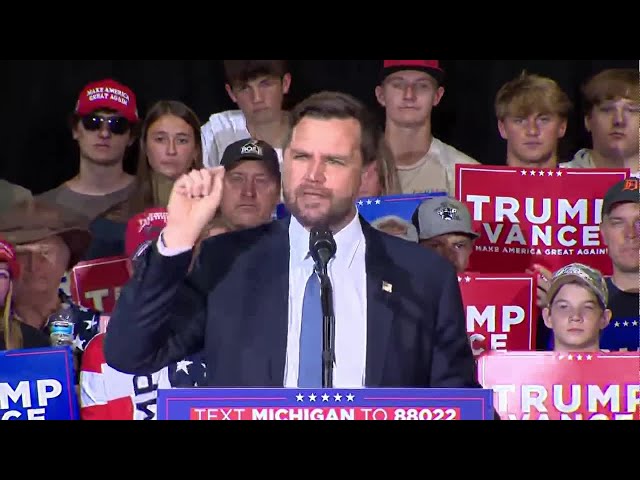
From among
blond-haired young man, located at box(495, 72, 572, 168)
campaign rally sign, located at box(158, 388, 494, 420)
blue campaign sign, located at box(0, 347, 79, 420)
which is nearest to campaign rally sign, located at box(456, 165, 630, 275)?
blond-haired young man, located at box(495, 72, 572, 168)

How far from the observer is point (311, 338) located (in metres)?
4.34

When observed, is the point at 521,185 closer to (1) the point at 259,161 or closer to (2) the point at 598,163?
(2) the point at 598,163

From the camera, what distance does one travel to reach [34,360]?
4773mm

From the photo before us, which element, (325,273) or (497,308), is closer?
(325,273)

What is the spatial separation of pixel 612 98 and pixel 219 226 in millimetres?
1870

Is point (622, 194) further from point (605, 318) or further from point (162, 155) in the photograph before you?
point (162, 155)

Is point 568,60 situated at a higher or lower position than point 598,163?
higher

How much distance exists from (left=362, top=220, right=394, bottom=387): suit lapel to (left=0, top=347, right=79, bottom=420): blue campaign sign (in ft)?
3.62

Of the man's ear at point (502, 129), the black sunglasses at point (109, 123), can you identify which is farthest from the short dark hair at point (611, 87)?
the black sunglasses at point (109, 123)

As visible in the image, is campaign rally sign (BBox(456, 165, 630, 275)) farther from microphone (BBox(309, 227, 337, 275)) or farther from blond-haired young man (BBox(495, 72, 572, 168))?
A: microphone (BBox(309, 227, 337, 275))

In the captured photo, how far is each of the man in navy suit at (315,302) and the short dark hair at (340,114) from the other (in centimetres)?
5

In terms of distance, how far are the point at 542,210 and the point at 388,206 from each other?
2.26ft

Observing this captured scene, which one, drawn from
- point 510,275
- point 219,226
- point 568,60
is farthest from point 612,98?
point 219,226

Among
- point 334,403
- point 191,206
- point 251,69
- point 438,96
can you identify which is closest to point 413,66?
point 438,96
